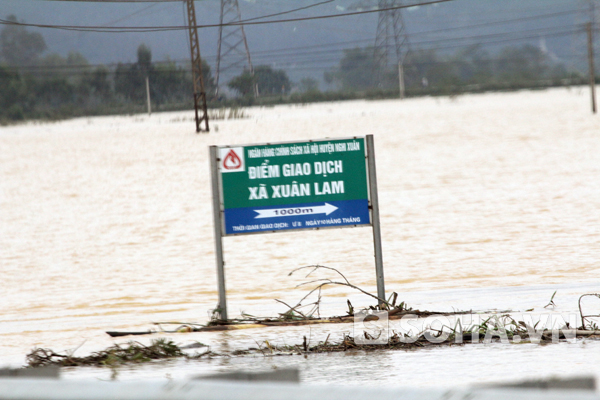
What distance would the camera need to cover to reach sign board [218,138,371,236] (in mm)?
7387

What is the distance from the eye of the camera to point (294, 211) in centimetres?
743

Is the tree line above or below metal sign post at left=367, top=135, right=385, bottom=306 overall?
above

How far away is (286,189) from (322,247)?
7298 mm

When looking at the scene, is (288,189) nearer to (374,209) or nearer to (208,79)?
(374,209)

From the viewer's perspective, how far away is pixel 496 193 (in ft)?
68.1

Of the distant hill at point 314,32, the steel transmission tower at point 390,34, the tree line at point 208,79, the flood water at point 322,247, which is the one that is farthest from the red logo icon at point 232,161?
the distant hill at point 314,32

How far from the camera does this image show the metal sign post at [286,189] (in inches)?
291

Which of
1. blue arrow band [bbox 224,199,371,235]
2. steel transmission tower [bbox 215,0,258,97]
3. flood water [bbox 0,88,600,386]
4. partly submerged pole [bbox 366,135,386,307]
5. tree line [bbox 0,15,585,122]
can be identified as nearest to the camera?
flood water [bbox 0,88,600,386]

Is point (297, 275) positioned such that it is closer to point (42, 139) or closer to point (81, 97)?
point (42, 139)

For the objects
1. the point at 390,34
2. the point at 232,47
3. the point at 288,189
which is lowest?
the point at 288,189

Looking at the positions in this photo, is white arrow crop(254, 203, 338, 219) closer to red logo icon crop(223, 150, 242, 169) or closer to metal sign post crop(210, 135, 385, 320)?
metal sign post crop(210, 135, 385, 320)

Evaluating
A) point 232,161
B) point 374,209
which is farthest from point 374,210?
point 232,161

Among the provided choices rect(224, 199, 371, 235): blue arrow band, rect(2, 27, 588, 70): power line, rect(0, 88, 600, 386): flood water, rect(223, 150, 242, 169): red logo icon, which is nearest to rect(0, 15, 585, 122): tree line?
rect(2, 27, 588, 70): power line

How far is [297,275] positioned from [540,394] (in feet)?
32.6
